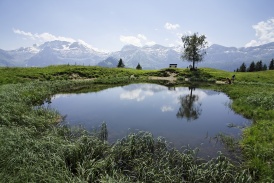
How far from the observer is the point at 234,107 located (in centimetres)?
3372

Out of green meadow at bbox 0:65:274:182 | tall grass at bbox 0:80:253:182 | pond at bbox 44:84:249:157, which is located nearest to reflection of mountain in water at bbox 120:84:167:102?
pond at bbox 44:84:249:157

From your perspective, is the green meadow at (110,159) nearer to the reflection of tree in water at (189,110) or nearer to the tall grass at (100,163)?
the tall grass at (100,163)

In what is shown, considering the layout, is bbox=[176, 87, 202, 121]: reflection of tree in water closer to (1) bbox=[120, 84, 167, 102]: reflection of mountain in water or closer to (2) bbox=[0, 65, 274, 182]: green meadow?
(1) bbox=[120, 84, 167, 102]: reflection of mountain in water

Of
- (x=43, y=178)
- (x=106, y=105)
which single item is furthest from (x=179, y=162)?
(x=106, y=105)

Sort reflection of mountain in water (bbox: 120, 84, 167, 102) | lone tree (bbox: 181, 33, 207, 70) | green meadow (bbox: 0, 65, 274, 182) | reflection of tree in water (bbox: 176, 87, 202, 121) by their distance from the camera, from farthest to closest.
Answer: lone tree (bbox: 181, 33, 207, 70) < reflection of mountain in water (bbox: 120, 84, 167, 102) < reflection of tree in water (bbox: 176, 87, 202, 121) < green meadow (bbox: 0, 65, 274, 182)

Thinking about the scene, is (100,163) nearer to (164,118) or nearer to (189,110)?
(164,118)

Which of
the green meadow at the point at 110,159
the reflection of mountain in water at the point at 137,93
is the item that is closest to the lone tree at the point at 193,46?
the reflection of mountain in water at the point at 137,93

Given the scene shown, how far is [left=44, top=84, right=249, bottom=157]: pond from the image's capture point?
2107 cm

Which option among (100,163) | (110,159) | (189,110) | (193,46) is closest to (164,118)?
(189,110)

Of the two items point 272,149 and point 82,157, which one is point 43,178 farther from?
point 272,149

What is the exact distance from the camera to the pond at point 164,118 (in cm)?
2107

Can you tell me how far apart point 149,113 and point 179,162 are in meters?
15.3

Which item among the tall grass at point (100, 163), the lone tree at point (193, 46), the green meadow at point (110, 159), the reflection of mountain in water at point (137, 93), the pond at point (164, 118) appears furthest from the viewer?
the lone tree at point (193, 46)

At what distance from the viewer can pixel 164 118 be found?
2797 centimetres
